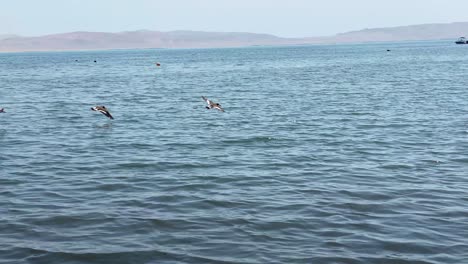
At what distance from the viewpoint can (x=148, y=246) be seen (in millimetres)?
11781

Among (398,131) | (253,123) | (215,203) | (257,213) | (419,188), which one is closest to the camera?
(257,213)

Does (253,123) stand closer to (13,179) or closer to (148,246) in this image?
(13,179)

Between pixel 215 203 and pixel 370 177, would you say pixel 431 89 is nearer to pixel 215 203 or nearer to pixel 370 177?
pixel 370 177

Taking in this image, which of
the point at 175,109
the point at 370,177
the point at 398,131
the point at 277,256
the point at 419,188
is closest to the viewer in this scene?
the point at 277,256

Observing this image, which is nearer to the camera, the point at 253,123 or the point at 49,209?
the point at 49,209

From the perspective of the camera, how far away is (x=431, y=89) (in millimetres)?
47312

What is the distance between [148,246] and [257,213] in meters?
3.20

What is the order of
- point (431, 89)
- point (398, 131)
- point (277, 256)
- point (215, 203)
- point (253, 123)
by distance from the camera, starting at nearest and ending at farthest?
1. point (277, 256)
2. point (215, 203)
3. point (398, 131)
4. point (253, 123)
5. point (431, 89)

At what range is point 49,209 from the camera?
14.3m

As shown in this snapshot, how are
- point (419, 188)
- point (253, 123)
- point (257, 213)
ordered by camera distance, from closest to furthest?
point (257, 213)
point (419, 188)
point (253, 123)

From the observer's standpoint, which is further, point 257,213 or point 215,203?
point 215,203

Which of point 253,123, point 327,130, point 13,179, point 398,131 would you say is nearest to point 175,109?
point 253,123

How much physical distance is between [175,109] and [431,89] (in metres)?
22.6

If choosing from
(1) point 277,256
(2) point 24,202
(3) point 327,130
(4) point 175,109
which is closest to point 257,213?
(1) point 277,256
